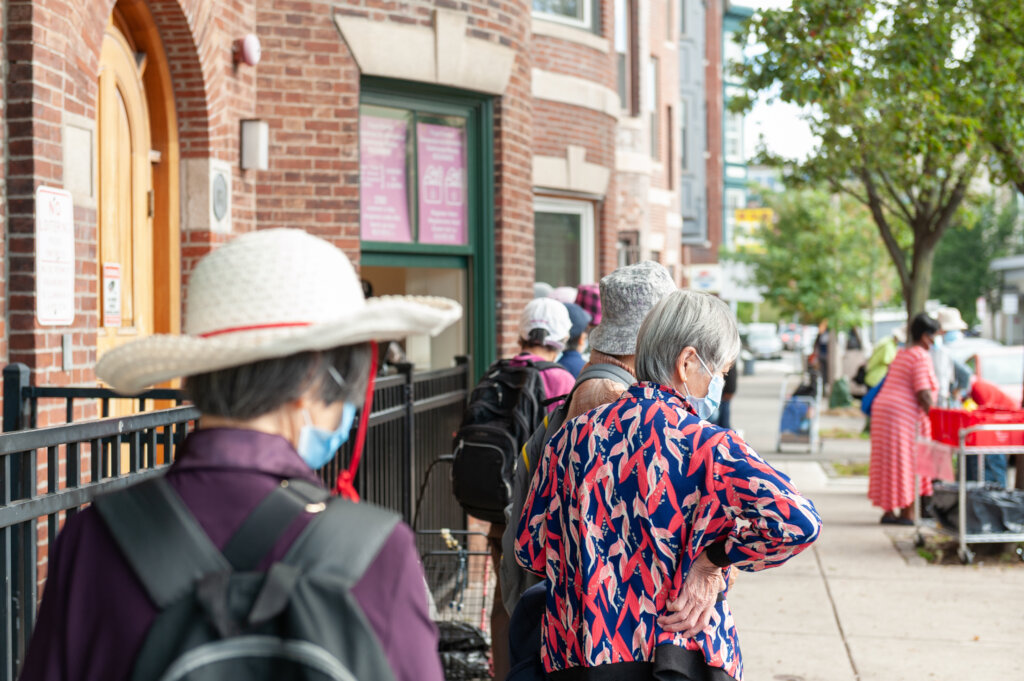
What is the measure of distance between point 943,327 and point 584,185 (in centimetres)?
438

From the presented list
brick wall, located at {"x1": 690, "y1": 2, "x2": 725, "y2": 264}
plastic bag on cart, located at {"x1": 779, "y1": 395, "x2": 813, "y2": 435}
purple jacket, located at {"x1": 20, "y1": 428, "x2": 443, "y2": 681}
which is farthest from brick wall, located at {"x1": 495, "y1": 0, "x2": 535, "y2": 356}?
brick wall, located at {"x1": 690, "y1": 2, "x2": 725, "y2": 264}

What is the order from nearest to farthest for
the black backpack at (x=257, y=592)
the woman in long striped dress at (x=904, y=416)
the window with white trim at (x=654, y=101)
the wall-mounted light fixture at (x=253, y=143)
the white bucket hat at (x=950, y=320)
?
the black backpack at (x=257, y=592) → the wall-mounted light fixture at (x=253, y=143) → the woman in long striped dress at (x=904, y=416) → the white bucket hat at (x=950, y=320) → the window with white trim at (x=654, y=101)

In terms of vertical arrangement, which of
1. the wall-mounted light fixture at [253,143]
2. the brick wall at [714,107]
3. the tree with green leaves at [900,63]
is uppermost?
the brick wall at [714,107]

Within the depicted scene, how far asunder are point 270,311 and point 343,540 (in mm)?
383

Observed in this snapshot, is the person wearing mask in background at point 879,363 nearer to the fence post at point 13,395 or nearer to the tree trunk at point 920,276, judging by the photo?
the tree trunk at point 920,276

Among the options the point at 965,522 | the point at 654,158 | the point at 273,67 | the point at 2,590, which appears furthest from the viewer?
the point at 654,158

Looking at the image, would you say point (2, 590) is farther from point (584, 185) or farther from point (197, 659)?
point (584, 185)

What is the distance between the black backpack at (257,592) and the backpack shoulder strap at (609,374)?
94.7 inches

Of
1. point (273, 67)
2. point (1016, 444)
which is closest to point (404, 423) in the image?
point (273, 67)

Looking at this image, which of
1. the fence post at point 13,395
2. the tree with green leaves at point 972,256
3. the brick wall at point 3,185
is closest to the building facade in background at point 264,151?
the brick wall at point 3,185

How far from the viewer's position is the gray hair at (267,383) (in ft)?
6.02

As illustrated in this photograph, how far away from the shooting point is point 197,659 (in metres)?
1.62

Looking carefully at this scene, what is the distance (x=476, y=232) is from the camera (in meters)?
9.26

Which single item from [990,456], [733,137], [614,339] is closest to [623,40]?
[990,456]
